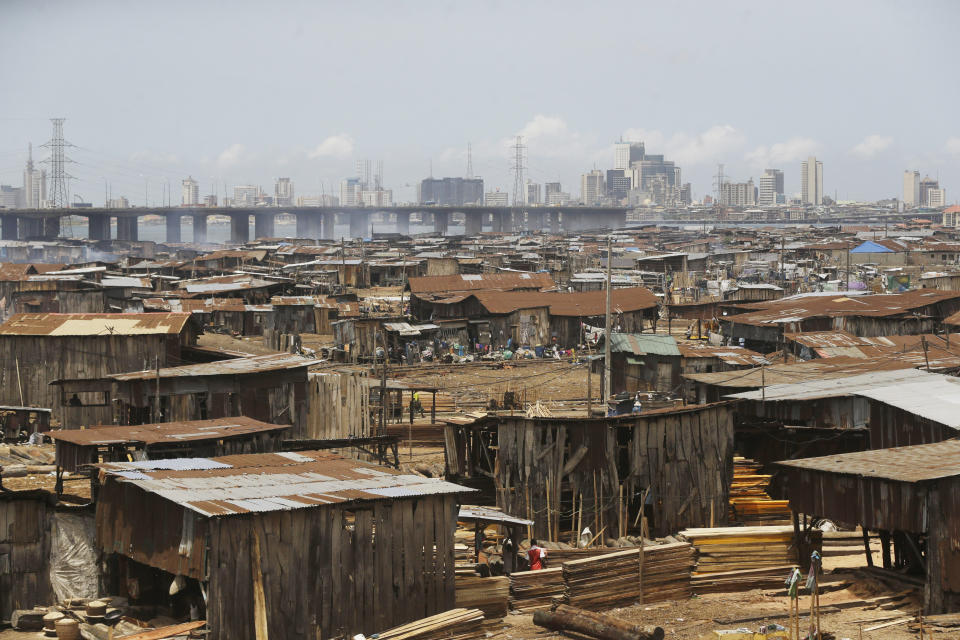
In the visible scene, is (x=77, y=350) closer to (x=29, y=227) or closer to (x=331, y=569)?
(x=331, y=569)

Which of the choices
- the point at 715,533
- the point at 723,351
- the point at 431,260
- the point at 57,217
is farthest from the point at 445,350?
the point at 57,217

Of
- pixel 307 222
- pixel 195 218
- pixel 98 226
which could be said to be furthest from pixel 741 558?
pixel 307 222

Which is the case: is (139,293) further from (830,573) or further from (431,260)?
(830,573)

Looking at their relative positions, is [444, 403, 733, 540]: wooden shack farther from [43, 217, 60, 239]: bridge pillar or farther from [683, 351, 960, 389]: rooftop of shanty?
[43, 217, 60, 239]: bridge pillar

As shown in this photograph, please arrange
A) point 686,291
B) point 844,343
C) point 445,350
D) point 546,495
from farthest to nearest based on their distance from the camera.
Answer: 1. point 686,291
2. point 445,350
3. point 844,343
4. point 546,495

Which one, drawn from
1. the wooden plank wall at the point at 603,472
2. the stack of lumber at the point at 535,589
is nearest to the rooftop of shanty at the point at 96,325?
the wooden plank wall at the point at 603,472

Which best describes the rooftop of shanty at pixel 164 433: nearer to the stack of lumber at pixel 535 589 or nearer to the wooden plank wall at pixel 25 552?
the wooden plank wall at pixel 25 552

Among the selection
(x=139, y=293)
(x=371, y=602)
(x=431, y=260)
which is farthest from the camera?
(x=431, y=260)

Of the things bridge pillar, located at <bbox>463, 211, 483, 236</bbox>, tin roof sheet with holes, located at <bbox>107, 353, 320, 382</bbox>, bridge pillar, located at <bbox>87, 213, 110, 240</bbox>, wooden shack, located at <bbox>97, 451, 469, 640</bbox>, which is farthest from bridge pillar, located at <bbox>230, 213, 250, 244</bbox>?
wooden shack, located at <bbox>97, 451, 469, 640</bbox>
